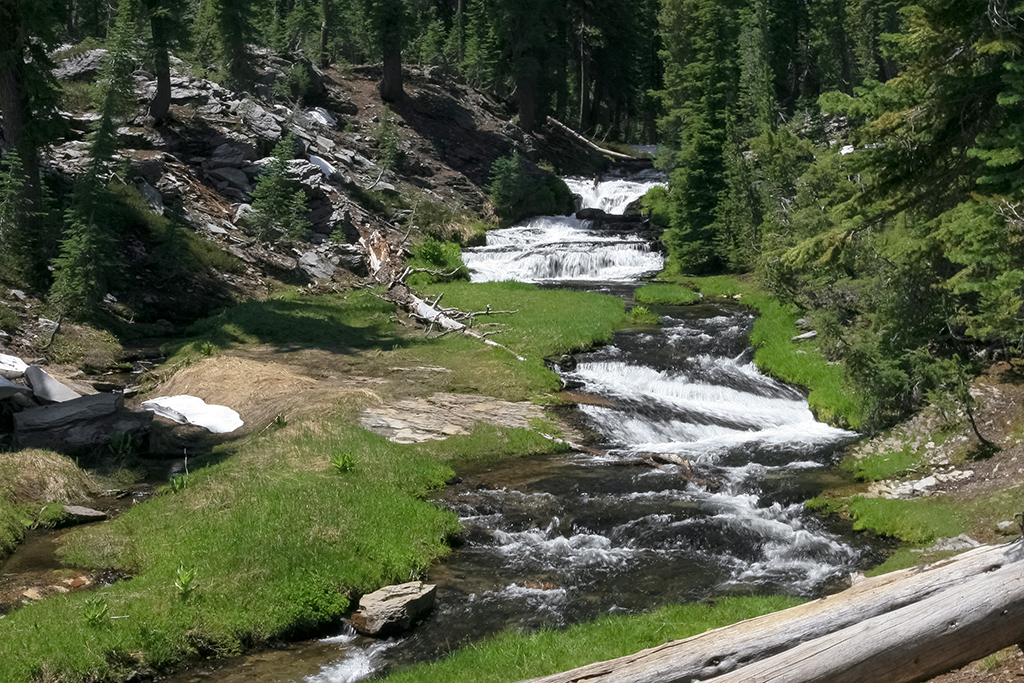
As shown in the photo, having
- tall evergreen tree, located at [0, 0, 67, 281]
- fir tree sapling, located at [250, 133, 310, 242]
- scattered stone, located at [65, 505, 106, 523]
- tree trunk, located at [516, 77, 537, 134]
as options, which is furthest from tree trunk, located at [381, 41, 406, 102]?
scattered stone, located at [65, 505, 106, 523]

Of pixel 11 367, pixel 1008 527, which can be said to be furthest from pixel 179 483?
pixel 1008 527

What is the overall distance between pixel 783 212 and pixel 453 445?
18.4 meters

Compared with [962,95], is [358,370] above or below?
below

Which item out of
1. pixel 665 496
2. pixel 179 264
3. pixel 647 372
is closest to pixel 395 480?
pixel 665 496

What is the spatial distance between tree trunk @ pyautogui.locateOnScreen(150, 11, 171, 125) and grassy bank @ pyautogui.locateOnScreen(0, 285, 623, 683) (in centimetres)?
1847

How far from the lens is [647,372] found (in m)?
22.9

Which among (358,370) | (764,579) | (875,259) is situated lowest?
(764,579)

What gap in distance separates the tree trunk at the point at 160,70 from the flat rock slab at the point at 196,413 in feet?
68.2

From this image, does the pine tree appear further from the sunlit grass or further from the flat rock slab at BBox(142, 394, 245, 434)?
the flat rock slab at BBox(142, 394, 245, 434)

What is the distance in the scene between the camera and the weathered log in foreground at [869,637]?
4.73 metres

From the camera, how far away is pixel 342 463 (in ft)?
47.2

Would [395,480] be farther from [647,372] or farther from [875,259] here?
[875,259]

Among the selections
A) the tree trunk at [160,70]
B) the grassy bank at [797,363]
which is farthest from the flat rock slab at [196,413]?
the tree trunk at [160,70]

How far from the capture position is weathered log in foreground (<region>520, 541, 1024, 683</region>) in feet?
15.5
